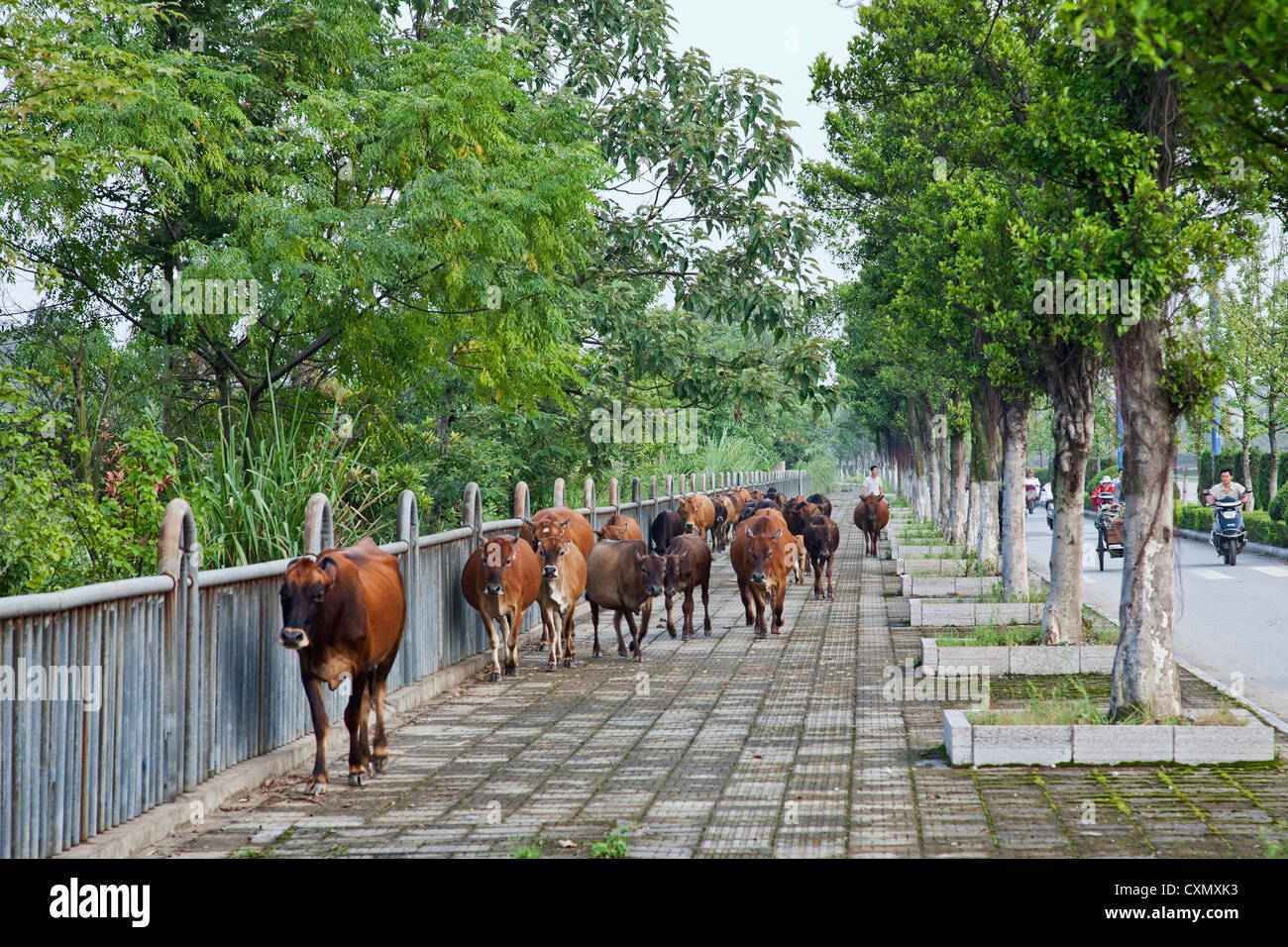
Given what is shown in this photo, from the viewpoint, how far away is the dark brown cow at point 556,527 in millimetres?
13555

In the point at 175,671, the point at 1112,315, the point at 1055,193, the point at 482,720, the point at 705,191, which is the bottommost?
the point at 482,720

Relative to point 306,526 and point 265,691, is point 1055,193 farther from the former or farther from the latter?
point 265,691

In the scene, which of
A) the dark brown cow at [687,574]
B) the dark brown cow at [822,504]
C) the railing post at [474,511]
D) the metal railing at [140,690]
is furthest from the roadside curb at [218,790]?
the dark brown cow at [822,504]

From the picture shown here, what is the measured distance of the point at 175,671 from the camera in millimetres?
7559

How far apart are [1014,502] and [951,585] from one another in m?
2.07

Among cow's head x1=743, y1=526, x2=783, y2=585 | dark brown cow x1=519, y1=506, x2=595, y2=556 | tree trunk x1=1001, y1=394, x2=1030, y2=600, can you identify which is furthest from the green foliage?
tree trunk x1=1001, y1=394, x2=1030, y2=600

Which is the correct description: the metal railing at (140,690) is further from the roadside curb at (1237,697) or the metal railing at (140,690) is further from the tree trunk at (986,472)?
the tree trunk at (986,472)

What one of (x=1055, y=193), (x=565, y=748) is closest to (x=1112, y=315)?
(x=1055, y=193)

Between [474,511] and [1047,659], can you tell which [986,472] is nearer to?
[1047,659]

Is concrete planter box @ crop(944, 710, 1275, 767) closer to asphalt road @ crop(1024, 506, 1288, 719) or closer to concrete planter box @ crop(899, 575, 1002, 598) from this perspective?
asphalt road @ crop(1024, 506, 1288, 719)

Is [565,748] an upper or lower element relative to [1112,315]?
lower

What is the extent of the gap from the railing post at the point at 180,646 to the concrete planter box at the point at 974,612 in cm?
916

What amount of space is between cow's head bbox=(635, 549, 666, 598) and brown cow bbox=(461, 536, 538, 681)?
152 cm

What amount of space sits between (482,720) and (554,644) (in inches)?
124
